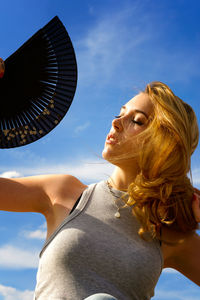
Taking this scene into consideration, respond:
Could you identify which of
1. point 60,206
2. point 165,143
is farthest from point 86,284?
point 165,143

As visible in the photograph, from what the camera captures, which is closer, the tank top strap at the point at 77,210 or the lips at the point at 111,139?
the tank top strap at the point at 77,210

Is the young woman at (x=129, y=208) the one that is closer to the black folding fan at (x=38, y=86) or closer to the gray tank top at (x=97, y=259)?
the gray tank top at (x=97, y=259)

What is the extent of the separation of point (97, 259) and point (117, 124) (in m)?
1.06

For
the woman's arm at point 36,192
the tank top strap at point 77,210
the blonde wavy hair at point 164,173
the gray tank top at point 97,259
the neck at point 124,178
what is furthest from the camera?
the neck at point 124,178

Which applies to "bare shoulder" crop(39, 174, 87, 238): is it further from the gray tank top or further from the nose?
the nose

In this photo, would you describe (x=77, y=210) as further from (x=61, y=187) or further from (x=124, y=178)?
(x=124, y=178)

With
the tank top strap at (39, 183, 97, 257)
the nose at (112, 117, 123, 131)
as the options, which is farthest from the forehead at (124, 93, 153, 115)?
the tank top strap at (39, 183, 97, 257)

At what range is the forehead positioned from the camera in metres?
2.89

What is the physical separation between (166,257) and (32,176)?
50.3 inches

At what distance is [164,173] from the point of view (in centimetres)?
276

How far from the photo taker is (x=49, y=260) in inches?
93.1

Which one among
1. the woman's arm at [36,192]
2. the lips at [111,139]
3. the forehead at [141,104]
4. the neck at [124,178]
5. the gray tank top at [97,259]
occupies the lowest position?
the gray tank top at [97,259]

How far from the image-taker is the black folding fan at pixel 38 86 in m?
2.75

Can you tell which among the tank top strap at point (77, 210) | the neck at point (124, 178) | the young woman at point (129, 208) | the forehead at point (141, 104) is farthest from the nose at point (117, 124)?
the tank top strap at point (77, 210)
